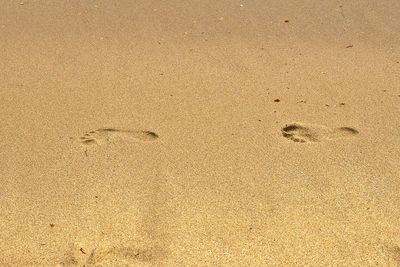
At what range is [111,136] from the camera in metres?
2.63

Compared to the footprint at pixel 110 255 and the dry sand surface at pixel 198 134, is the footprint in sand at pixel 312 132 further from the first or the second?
the footprint at pixel 110 255

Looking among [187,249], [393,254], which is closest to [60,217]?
[187,249]

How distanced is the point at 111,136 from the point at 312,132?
117cm

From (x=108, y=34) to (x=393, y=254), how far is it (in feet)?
9.06

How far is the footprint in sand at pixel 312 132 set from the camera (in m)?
2.67

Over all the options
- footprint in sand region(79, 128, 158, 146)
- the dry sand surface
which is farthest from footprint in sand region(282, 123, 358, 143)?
footprint in sand region(79, 128, 158, 146)

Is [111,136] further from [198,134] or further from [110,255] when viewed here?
[110,255]

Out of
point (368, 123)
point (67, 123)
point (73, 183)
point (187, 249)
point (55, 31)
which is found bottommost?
point (187, 249)

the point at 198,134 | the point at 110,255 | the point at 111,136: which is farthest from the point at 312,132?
the point at 110,255

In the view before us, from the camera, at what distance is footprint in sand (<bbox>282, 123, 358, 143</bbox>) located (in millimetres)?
2666

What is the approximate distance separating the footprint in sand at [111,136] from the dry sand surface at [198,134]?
11mm

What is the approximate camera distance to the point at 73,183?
2279mm

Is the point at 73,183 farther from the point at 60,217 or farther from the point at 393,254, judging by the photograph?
the point at 393,254

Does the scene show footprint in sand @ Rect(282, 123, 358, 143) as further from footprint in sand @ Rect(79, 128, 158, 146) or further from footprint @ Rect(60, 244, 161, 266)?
footprint @ Rect(60, 244, 161, 266)
